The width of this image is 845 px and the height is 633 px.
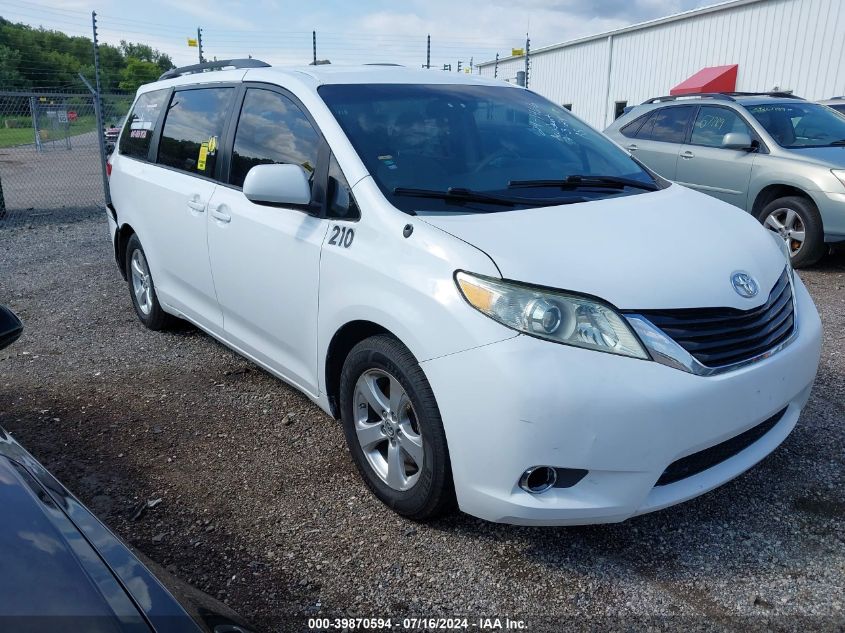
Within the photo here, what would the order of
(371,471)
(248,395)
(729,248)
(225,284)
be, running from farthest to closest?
(248,395), (225,284), (371,471), (729,248)

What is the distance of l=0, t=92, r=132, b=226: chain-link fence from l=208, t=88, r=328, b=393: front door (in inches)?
314

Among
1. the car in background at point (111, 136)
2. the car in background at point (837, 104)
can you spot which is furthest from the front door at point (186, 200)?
the car in background at point (111, 136)

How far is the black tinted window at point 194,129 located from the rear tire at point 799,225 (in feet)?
17.8

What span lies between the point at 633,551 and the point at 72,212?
11252mm

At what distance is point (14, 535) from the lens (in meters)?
1.42

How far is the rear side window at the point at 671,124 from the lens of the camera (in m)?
8.08

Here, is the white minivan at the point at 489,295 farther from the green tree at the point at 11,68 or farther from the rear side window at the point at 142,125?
the green tree at the point at 11,68

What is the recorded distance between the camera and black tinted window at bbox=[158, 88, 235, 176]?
3.98 meters

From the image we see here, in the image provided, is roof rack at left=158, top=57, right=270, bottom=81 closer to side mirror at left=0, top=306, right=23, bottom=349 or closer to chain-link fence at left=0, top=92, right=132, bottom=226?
side mirror at left=0, top=306, right=23, bottom=349

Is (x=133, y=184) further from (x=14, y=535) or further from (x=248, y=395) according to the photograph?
(x=14, y=535)

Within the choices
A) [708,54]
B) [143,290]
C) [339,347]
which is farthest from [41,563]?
[708,54]

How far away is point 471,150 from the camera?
3.26m

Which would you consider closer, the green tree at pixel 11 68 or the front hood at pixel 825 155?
the front hood at pixel 825 155

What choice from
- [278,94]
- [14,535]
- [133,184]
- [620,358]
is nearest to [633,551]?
[620,358]
